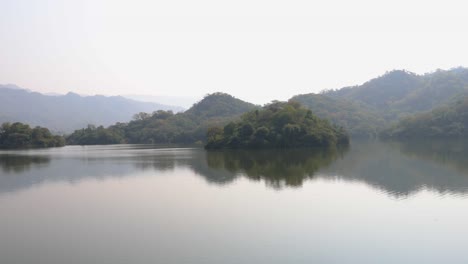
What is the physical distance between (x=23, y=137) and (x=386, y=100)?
3703 inches

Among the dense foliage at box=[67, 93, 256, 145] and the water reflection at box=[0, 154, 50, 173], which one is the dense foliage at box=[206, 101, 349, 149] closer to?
the water reflection at box=[0, 154, 50, 173]

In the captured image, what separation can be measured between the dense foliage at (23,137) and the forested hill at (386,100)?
5557 centimetres

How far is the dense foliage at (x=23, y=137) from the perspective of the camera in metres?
71.9

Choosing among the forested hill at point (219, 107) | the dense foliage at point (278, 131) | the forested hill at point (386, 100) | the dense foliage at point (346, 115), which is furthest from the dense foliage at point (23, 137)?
the forested hill at point (386, 100)

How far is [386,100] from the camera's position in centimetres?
11975

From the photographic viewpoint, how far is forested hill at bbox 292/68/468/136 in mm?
89044

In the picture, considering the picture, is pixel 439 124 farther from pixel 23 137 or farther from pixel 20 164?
pixel 23 137

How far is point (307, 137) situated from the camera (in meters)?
47.8

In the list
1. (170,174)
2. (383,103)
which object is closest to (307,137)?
(170,174)

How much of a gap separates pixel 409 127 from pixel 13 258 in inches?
2768

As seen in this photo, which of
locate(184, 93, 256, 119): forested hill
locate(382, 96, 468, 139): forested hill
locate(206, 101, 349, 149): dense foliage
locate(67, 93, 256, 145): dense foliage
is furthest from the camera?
locate(184, 93, 256, 119): forested hill

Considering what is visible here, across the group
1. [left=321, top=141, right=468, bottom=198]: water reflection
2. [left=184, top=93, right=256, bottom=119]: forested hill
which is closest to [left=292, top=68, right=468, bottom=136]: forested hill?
[left=184, top=93, right=256, bottom=119]: forested hill

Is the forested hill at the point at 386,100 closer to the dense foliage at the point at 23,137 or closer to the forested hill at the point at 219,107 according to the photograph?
the forested hill at the point at 219,107

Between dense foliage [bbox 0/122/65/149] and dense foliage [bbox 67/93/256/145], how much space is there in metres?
12.3
